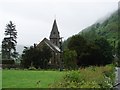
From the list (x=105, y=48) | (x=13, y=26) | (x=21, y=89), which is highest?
(x=13, y=26)

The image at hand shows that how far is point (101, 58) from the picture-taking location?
72500 mm

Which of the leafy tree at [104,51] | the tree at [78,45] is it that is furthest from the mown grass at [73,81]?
the tree at [78,45]

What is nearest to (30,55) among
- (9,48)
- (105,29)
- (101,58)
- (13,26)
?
(101,58)

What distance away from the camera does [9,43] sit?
9194 cm

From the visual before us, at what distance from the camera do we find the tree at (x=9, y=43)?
90.4 metres

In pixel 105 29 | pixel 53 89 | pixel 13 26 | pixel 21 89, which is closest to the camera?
pixel 53 89

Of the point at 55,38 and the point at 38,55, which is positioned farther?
the point at 55,38

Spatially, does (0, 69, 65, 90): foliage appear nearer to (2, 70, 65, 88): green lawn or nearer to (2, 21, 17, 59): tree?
(2, 70, 65, 88): green lawn

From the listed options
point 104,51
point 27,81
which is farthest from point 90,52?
point 27,81

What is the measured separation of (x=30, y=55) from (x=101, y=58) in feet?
49.7

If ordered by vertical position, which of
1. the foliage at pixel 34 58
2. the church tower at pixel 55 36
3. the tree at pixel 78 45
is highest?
the church tower at pixel 55 36

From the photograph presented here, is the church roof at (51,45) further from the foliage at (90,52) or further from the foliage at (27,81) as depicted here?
the foliage at (27,81)

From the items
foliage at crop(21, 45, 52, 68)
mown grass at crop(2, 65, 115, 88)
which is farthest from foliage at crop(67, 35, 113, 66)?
mown grass at crop(2, 65, 115, 88)

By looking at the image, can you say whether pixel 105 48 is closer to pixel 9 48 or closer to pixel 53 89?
pixel 9 48
